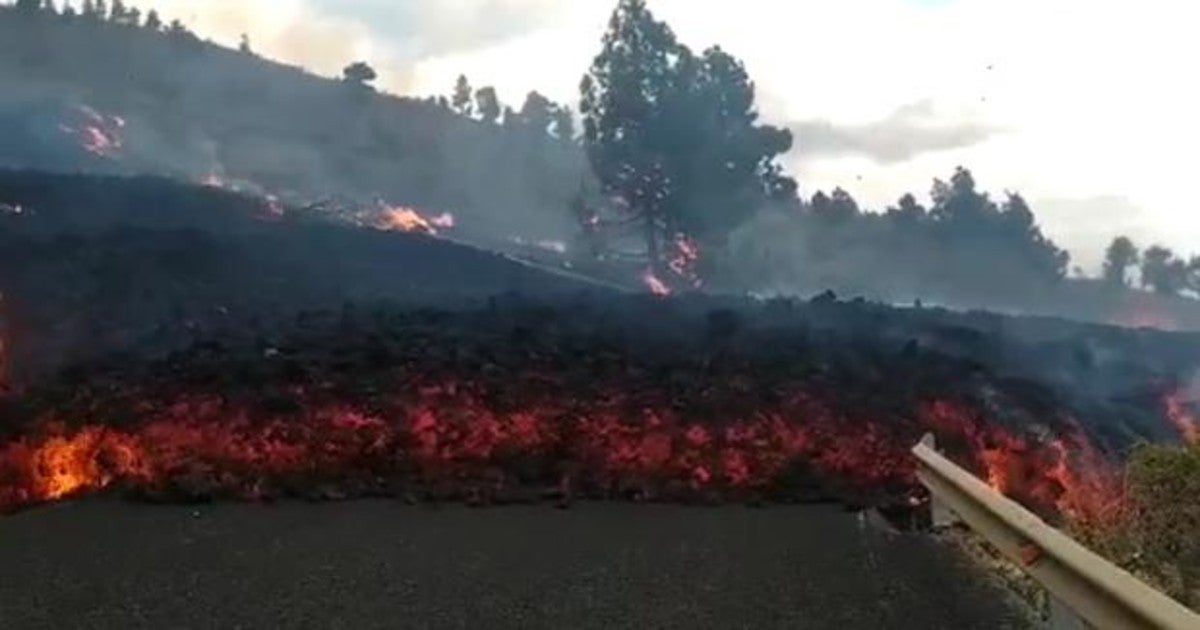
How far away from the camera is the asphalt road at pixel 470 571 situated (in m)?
5.97

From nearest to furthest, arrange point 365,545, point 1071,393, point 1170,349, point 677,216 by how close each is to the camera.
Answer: point 365,545 < point 1071,393 < point 1170,349 < point 677,216

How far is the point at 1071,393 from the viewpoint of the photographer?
105ft

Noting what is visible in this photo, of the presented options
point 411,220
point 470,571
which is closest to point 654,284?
point 411,220

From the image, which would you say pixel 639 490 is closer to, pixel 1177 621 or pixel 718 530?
pixel 718 530

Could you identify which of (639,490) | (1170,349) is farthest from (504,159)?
(639,490)

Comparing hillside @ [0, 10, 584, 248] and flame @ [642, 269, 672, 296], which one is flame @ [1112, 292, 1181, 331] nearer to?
hillside @ [0, 10, 584, 248]

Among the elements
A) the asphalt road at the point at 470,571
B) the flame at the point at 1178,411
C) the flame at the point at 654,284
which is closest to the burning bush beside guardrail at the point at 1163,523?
the asphalt road at the point at 470,571

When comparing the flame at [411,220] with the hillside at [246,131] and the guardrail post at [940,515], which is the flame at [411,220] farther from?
the guardrail post at [940,515]

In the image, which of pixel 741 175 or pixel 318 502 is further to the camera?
pixel 741 175

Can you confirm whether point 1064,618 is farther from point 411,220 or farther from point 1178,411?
point 411,220

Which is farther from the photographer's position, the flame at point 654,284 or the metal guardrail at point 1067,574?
the flame at point 654,284

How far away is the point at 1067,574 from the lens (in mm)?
4648

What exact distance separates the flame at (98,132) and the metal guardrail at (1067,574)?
86239mm

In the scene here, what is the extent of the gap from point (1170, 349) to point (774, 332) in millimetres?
42102
